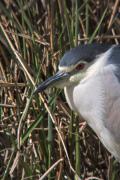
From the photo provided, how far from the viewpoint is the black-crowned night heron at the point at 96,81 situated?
2.46 m

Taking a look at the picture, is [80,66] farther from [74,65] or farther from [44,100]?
[44,100]

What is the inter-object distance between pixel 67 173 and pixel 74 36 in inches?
23.0

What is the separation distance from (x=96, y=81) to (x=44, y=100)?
0.30m

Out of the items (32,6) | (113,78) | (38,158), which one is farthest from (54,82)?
(32,6)

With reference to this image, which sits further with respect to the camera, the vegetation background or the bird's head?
the vegetation background

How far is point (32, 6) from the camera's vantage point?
2.97 m

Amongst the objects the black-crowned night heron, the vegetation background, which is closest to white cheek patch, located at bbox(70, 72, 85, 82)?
the black-crowned night heron

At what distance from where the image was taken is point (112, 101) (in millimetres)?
2494

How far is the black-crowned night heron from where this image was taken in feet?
8.06

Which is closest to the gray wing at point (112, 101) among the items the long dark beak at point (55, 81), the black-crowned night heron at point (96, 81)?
the black-crowned night heron at point (96, 81)

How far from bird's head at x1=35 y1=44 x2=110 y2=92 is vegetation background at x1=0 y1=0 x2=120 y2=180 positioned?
0.17m

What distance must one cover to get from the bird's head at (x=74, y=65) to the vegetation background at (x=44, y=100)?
167 mm

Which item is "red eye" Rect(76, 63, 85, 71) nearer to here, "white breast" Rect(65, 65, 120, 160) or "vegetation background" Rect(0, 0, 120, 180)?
"white breast" Rect(65, 65, 120, 160)

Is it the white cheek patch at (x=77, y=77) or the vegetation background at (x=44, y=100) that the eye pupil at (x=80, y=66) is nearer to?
the white cheek patch at (x=77, y=77)
